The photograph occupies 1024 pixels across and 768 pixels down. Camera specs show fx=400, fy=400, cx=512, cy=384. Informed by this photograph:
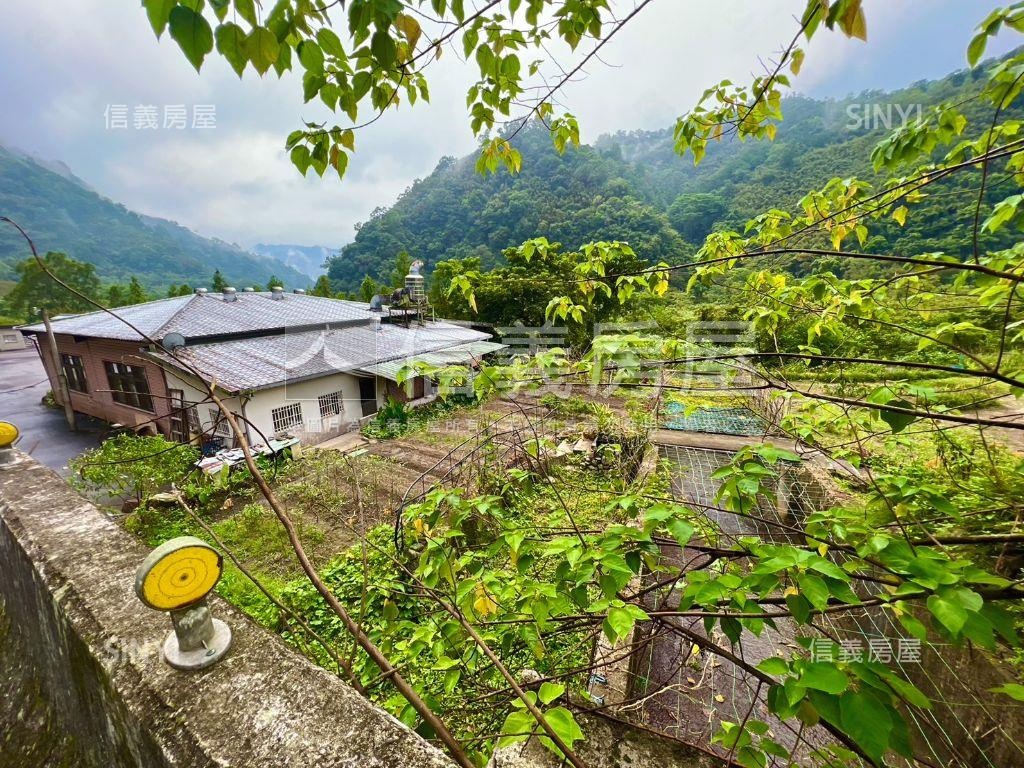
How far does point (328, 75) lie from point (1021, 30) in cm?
223

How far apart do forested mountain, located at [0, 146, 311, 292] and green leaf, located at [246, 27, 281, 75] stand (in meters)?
46.1

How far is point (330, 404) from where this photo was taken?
13.1m

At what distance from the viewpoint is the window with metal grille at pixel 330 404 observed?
12.8 metres

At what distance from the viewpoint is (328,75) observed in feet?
4.05

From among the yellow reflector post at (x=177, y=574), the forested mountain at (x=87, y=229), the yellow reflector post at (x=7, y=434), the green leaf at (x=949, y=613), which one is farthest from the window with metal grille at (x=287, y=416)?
the forested mountain at (x=87, y=229)

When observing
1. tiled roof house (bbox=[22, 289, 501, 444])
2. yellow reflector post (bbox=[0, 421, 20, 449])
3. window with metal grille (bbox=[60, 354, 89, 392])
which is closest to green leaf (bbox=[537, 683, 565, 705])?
yellow reflector post (bbox=[0, 421, 20, 449])

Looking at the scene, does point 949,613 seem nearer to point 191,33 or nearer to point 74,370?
point 191,33

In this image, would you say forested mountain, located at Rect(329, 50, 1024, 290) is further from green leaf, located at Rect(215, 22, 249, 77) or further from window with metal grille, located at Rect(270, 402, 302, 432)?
window with metal grille, located at Rect(270, 402, 302, 432)

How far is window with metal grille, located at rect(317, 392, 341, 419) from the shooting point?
12.8m

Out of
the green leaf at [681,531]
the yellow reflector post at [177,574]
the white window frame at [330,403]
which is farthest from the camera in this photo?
the white window frame at [330,403]

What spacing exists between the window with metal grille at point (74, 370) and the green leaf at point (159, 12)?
1899 cm

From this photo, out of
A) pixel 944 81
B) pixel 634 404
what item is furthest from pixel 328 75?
pixel 944 81

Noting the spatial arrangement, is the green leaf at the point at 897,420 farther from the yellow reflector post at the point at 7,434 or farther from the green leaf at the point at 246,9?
the yellow reflector post at the point at 7,434

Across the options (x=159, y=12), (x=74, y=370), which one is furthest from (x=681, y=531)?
(x=74, y=370)
